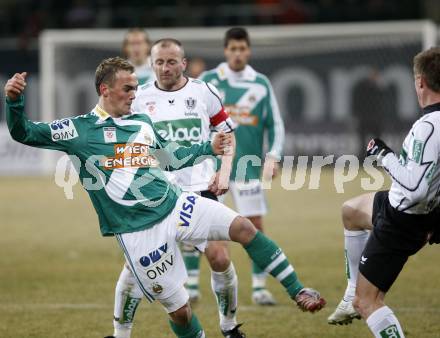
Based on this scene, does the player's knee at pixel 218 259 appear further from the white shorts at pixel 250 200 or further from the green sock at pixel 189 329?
the white shorts at pixel 250 200

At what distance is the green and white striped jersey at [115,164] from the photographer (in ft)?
20.6

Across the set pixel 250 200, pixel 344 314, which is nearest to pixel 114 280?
pixel 250 200

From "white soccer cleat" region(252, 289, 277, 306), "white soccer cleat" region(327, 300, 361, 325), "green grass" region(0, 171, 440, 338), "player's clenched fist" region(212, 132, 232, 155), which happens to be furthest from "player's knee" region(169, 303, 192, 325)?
"white soccer cleat" region(252, 289, 277, 306)

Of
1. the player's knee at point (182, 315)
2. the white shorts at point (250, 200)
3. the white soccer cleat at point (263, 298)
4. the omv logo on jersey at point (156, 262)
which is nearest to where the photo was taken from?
the omv logo on jersey at point (156, 262)

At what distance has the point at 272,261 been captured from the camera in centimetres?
621

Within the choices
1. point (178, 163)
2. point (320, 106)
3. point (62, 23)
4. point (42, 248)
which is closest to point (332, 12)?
point (320, 106)

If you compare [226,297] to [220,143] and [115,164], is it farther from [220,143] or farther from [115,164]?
[115,164]

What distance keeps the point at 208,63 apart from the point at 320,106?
3.21 m

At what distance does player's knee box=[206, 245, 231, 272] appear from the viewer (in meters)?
7.54

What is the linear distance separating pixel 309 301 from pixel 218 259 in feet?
5.44

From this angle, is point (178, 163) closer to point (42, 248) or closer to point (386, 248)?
point (386, 248)

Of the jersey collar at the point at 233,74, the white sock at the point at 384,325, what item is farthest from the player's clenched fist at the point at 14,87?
the jersey collar at the point at 233,74

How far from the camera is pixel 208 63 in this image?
75.2 feet

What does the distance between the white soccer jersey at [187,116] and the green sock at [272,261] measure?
5.00ft
